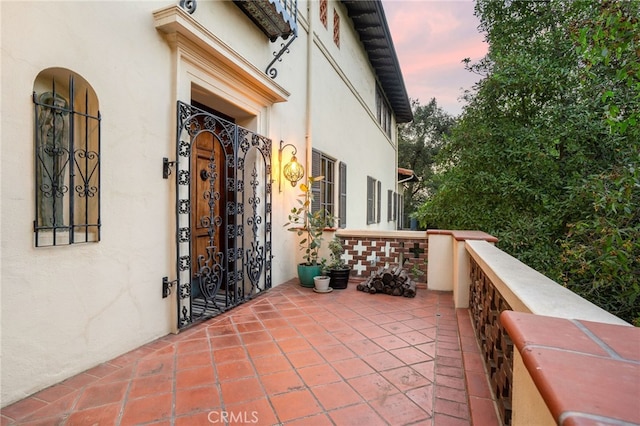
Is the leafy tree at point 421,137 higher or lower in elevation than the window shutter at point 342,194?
higher

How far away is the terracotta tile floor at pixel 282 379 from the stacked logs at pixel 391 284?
857mm

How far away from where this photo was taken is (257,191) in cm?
393

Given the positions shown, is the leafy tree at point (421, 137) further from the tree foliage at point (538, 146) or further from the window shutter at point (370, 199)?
the tree foliage at point (538, 146)

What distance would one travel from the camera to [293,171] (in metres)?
4.39

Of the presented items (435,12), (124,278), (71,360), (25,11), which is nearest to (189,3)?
(25,11)

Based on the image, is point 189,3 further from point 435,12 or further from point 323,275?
point 435,12

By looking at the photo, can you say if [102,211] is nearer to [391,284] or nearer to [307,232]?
[307,232]

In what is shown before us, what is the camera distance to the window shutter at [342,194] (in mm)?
6395

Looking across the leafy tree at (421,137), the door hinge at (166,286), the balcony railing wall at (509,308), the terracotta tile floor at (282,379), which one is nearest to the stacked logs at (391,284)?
the terracotta tile floor at (282,379)

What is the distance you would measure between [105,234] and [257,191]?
1964mm

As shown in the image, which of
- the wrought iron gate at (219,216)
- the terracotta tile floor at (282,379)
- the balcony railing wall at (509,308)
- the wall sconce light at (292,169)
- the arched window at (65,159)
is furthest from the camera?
the wall sconce light at (292,169)

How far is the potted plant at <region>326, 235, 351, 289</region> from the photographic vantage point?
4215mm

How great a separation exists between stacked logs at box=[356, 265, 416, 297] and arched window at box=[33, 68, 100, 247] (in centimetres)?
300

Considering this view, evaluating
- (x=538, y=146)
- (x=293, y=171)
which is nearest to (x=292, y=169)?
(x=293, y=171)
